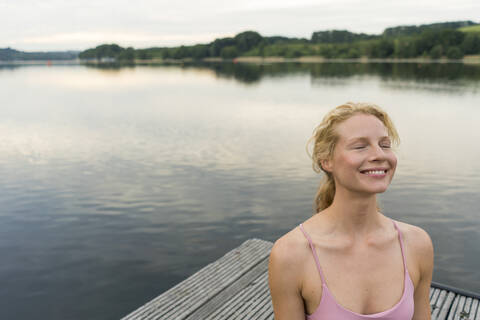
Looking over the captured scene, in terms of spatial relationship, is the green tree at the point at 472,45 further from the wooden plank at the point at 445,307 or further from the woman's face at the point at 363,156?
the woman's face at the point at 363,156

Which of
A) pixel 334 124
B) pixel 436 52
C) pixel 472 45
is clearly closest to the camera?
pixel 334 124

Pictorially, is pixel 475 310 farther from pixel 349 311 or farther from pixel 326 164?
pixel 326 164

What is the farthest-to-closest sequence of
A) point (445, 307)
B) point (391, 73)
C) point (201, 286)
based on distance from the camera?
point (391, 73), point (201, 286), point (445, 307)

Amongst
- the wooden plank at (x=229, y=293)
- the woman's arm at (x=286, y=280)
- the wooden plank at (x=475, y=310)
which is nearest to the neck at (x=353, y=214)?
the woman's arm at (x=286, y=280)

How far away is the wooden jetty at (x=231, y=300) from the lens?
7477 millimetres

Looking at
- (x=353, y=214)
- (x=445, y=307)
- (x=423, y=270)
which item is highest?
(x=353, y=214)

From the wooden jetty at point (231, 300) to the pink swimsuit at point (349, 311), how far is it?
5044 mm

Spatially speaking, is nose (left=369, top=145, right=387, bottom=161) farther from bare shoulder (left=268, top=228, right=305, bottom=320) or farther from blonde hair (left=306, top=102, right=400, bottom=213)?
bare shoulder (left=268, top=228, right=305, bottom=320)

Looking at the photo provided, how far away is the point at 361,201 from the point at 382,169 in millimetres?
270

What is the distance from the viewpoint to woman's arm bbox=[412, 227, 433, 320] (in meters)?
2.82

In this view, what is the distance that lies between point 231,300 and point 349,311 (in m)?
5.87

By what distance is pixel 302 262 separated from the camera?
2539 mm

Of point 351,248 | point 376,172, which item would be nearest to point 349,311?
point 351,248

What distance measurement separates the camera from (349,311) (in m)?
2.55
